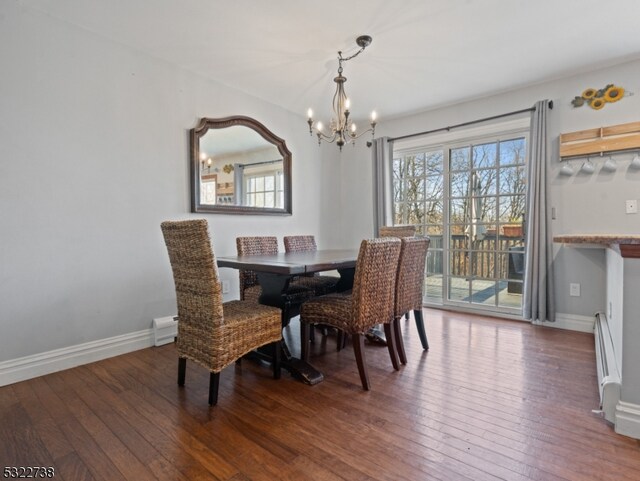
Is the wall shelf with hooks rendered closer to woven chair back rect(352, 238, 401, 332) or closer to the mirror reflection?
woven chair back rect(352, 238, 401, 332)

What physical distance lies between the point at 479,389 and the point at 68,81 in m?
3.41

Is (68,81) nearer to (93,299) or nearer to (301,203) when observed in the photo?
(93,299)

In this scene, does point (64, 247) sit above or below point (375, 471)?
above

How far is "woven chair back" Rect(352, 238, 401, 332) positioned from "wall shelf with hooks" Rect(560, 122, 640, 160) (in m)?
2.23

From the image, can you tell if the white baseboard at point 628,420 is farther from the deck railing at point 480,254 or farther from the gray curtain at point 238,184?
the gray curtain at point 238,184

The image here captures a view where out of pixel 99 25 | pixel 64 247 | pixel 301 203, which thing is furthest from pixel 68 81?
pixel 301 203

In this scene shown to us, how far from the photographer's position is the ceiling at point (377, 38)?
222cm

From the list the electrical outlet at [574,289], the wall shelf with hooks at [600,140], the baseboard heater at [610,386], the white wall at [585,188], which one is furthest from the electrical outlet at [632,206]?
the baseboard heater at [610,386]

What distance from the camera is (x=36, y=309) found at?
227cm

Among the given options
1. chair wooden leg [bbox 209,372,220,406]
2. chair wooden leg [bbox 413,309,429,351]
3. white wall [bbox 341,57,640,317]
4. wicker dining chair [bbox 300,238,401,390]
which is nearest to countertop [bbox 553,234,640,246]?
white wall [bbox 341,57,640,317]

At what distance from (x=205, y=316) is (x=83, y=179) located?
1.54 meters

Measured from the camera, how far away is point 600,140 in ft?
9.89

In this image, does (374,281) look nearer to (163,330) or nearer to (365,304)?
(365,304)

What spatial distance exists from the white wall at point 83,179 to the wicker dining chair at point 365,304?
1.54 m
